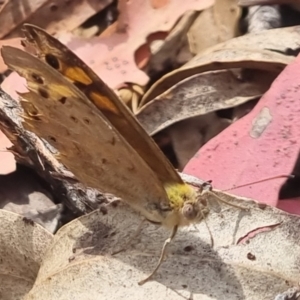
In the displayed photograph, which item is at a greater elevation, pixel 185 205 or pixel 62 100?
pixel 62 100

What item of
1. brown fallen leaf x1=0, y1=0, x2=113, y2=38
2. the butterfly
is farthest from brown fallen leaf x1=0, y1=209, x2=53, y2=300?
brown fallen leaf x1=0, y1=0, x2=113, y2=38

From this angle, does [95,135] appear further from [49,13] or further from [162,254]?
[49,13]

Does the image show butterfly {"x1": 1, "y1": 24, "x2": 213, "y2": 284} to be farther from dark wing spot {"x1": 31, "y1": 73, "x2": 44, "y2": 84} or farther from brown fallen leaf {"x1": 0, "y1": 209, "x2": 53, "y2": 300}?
brown fallen leaf {"x1": 0, "y1": 209, "x2": 53, "y2": 300}

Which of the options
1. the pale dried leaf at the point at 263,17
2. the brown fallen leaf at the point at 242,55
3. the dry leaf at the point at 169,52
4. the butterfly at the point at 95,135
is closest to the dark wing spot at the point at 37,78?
the butterfly at the point at 95,135

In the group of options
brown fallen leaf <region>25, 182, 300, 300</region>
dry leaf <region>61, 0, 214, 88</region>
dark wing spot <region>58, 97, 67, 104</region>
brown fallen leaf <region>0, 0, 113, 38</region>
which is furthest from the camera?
brown fallen leaf <region>0, 0, 113, 38</region>

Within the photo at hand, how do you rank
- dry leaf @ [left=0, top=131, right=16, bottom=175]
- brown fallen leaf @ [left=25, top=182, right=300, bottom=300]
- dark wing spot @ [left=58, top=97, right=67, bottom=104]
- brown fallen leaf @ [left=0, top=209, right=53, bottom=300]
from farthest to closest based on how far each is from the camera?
dry leaf @ [left=0, top=131, right=16, bottom=175], brown fallen leaf @ [left=0, top=209, right=53, bottom=300], dark wing spot @ [left=58, top=97, right=67, bottom=104], brown fallen leaf @ [left=25, top=182, right=300, bottom=300]

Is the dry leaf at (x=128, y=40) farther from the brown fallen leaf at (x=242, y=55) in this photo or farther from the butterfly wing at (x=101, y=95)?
the butterfly wing at (x=101, y=95)

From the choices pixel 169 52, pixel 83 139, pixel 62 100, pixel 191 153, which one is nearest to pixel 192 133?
pixel 191 153
